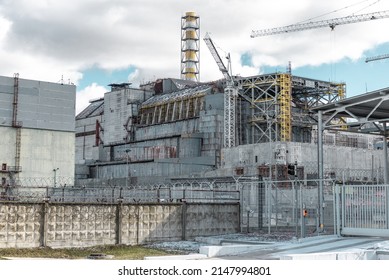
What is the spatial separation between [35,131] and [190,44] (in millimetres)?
62935

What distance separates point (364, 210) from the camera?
2992 cm

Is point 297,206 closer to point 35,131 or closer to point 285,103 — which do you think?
point 285,103

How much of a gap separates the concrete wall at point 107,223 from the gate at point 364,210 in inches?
319

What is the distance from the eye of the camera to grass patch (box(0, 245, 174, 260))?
26.1 meters

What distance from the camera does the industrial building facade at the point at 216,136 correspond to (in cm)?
7994

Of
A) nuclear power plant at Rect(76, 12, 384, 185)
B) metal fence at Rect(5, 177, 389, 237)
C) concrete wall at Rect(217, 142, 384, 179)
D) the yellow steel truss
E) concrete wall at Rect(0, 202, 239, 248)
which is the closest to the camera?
concrete wall at Rect(0, 202, 239, 248)

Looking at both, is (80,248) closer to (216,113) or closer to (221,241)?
(221,241)

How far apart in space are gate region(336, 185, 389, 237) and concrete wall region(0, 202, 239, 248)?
8.10 metres

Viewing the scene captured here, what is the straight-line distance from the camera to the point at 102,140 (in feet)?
394

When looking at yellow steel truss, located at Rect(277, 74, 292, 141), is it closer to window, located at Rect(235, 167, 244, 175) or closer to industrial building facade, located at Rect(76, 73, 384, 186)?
industrial building facade, located at Rect(76, 73, 384, 186)

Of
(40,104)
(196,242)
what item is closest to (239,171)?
(40,104)

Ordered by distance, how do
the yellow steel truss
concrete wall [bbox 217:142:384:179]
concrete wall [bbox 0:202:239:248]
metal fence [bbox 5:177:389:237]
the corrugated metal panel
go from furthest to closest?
the yellow steel truss → the corrugated metal panel → concrete wall [bbox 217:142:384:179] → metal fence [bbox 5:177:389:237] → concrete wall [bbox 0:202:239:248]

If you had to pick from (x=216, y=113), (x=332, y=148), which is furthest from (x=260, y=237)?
(x=216, y=113)

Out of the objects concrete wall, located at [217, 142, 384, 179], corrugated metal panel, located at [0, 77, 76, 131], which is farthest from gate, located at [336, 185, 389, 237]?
corrugated metal panel, located at [0, 77, 76, 131]
